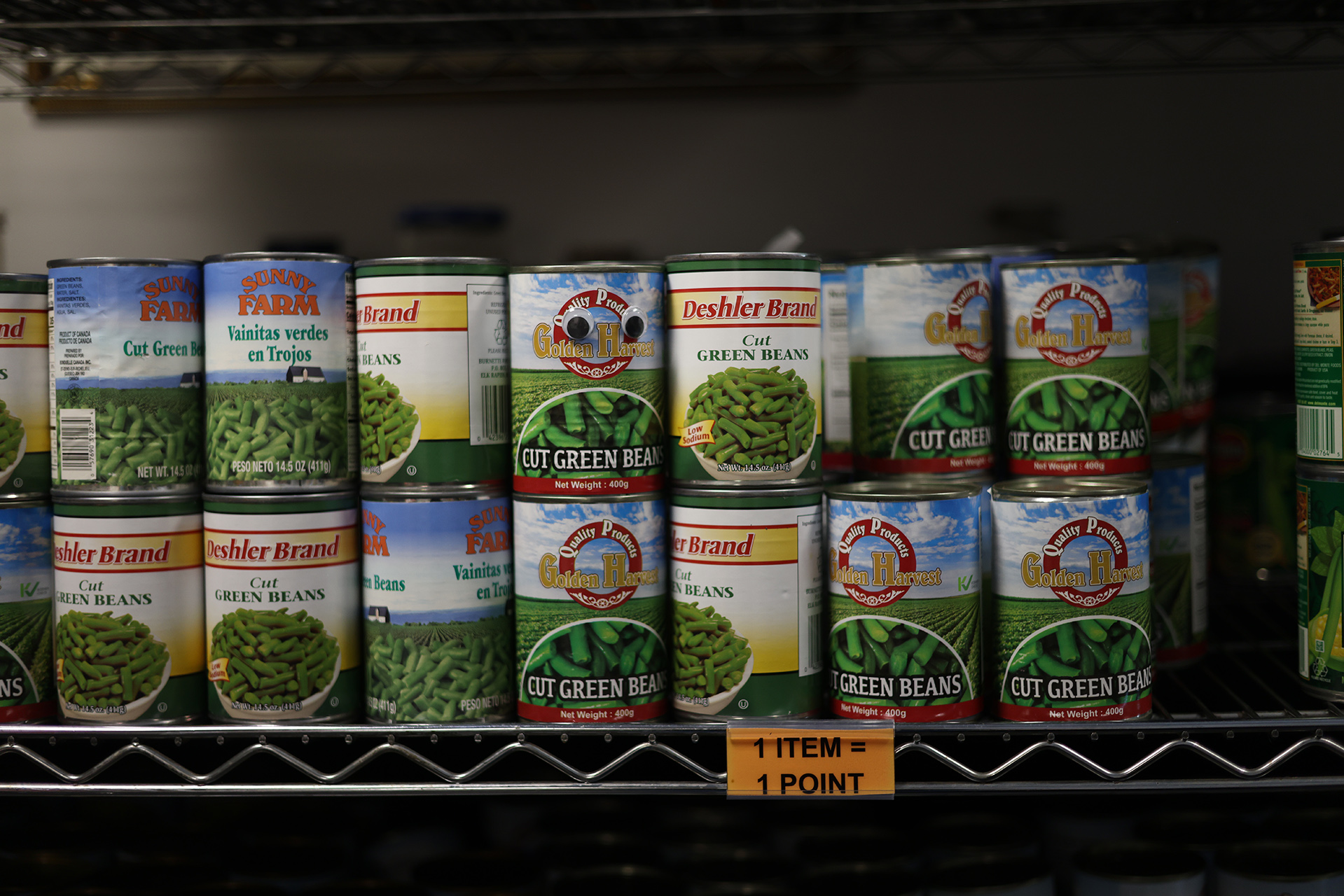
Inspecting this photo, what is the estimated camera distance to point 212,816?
1.40 meters

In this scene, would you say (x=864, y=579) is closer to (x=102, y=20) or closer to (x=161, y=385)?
(x=161, y=385)

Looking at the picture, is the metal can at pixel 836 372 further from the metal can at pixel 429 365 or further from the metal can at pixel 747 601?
the metal can at pixel 429 365

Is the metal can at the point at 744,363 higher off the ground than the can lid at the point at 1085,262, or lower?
lower

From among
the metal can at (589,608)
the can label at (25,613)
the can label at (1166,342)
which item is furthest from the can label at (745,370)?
the can label at (25,613)

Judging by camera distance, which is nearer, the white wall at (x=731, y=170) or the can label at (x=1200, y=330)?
the can label at (x=1200, y=330)

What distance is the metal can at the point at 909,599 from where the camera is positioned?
3.35 feet

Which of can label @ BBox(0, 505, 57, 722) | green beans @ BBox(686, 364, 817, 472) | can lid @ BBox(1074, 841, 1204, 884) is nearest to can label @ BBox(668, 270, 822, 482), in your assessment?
green beans @ BBox(686, 364, 817, 472)

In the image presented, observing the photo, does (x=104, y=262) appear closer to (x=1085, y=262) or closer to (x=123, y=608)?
(x=123, y=608)

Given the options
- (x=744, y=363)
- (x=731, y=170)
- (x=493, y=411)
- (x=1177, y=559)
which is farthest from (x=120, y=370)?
(x=1177, y=559)

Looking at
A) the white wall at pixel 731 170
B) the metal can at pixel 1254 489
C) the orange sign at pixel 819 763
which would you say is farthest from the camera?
the white wall at pixel 731 170

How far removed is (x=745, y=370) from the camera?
1.04 meters

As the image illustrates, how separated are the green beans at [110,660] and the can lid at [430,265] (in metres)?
0.48

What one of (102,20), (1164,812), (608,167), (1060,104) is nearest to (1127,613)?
(1164,812)

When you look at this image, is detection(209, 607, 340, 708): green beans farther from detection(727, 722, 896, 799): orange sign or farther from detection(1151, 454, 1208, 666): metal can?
detection(1151, 454, 1208, 666): metal can
